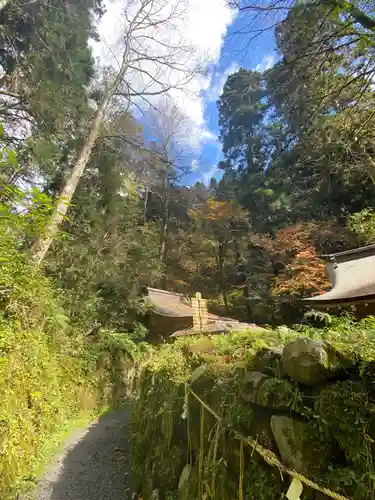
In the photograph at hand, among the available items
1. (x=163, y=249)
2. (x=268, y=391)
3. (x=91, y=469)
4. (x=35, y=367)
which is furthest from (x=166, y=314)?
(x=268, y=391)

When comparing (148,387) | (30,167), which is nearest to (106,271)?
(30,167)

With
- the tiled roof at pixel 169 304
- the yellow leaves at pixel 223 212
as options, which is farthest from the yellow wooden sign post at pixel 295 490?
the yellow leaves at pixel 223 212

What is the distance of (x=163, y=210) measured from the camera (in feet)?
67.5

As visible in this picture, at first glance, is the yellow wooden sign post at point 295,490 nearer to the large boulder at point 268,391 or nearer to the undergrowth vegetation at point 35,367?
the large boulder at point 268,391

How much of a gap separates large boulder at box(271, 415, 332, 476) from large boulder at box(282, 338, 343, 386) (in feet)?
0.70

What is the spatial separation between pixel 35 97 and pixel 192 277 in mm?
12995

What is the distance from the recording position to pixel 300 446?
1323 millimetres

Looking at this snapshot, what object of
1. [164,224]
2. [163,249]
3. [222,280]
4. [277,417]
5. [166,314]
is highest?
[164,224]

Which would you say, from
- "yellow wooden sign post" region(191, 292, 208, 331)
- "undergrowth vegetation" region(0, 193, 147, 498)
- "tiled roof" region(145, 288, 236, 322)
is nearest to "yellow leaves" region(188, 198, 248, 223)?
"tiled roof" region(145, 288, 236, 322)

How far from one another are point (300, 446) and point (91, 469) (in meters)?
4.55

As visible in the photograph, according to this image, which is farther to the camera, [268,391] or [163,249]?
[163,249]

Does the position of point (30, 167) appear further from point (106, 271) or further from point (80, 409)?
point (80, 409)

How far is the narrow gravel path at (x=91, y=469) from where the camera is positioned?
12.3ft

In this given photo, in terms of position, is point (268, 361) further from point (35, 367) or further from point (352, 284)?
point (352, 284)
